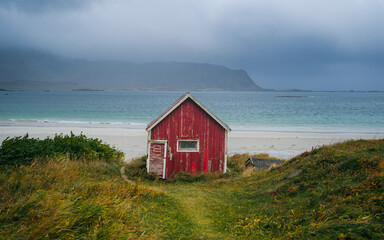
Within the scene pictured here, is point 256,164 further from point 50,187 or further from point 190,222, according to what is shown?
point 50,187

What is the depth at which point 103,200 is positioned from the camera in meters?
7.78

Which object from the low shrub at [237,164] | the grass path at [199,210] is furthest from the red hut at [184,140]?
the grass path at [199,210]

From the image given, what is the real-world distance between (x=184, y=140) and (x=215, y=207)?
864 centimetres

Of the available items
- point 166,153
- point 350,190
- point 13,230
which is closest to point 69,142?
point 166,153

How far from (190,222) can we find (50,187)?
4489 mm

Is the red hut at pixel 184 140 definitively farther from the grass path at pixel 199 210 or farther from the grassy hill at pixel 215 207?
the grass path at pixel 199 210

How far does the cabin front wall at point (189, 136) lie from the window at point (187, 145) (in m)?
0.16

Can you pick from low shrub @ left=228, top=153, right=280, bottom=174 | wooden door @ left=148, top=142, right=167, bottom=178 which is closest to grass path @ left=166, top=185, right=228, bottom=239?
wooden door @ left=148, top=142, right=167, bottom=178

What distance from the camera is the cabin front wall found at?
1873 cm

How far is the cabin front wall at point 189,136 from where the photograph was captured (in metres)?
18.7

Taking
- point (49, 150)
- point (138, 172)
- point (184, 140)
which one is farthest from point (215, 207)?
point (49, 150)

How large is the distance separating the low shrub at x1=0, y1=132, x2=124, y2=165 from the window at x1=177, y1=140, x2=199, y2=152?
213 inches

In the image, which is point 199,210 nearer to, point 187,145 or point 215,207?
point 215,207

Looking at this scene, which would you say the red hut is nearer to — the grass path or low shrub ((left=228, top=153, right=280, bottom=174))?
low shrub ((left=228, top=153, right=280, bottom=174))
